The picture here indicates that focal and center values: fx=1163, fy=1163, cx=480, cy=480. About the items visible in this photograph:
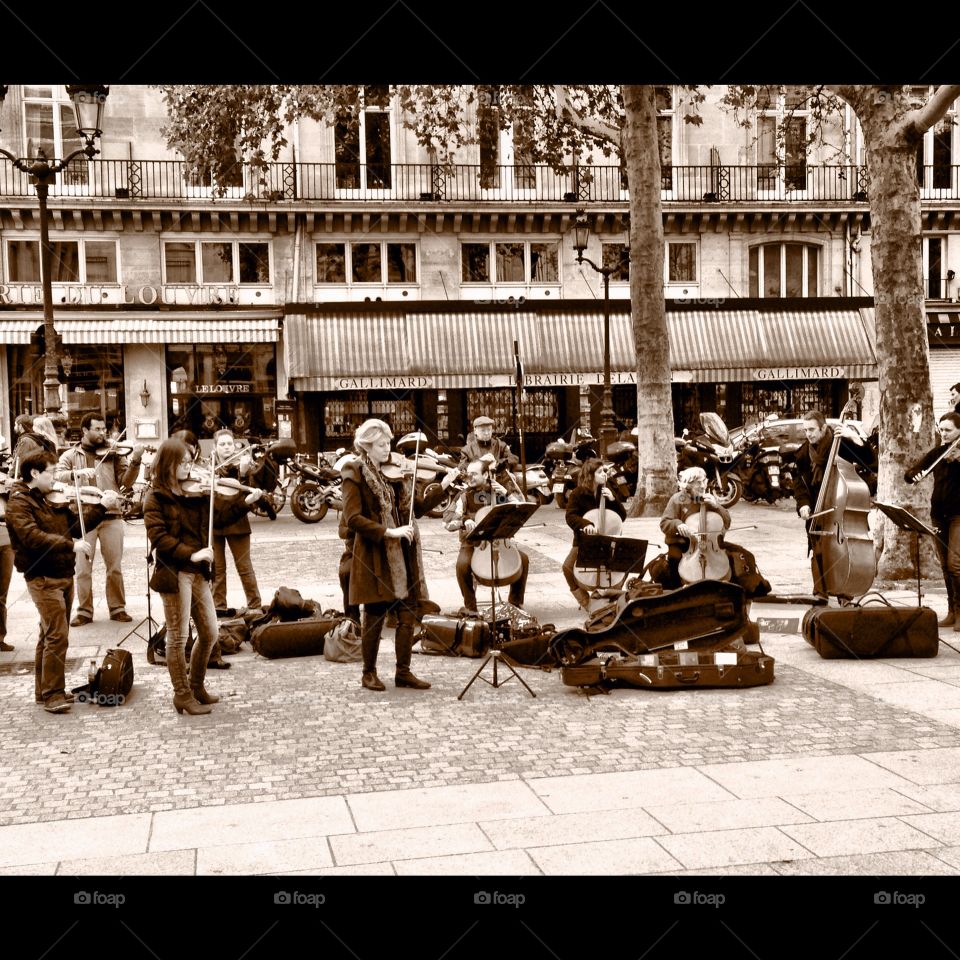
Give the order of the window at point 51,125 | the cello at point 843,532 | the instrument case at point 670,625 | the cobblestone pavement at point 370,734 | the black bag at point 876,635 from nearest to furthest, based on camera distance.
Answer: the cobblestone pavement at point 370,734 < the instrument case at point 670,625 < the black bag at point 876,635 < the cello at point 843,532 < the window at point 51,125

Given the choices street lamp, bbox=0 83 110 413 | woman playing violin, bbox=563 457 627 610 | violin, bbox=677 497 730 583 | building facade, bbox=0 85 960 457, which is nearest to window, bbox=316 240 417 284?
building facade, bbox=0 85 960 457

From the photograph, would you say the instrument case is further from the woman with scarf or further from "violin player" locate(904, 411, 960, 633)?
"violin player" locate(904, 411, 960, 633)

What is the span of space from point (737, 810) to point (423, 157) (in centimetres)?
2538

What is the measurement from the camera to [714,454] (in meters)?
21.3

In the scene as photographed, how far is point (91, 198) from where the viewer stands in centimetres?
2748

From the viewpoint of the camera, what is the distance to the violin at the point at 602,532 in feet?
35.9

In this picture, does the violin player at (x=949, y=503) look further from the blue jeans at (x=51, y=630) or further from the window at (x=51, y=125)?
the window at (x=51, y=125)

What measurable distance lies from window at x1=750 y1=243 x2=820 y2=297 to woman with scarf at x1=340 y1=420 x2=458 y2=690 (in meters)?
24.6

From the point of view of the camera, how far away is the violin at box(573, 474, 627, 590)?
10945 mm

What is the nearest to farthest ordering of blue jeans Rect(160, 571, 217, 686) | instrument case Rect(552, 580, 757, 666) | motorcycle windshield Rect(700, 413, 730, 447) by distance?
blue jeans Rect(160, 571, 217, 686)
instrument case Rect(552, 580, 757, 666)
motorcycle windshield Rect(700, 413, 730, 447)

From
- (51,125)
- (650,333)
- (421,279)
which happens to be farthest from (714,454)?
(51,125)

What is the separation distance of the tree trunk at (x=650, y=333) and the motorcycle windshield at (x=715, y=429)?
1.95 meters

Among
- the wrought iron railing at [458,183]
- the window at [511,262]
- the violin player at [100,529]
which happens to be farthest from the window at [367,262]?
the violin player at [100,529]
